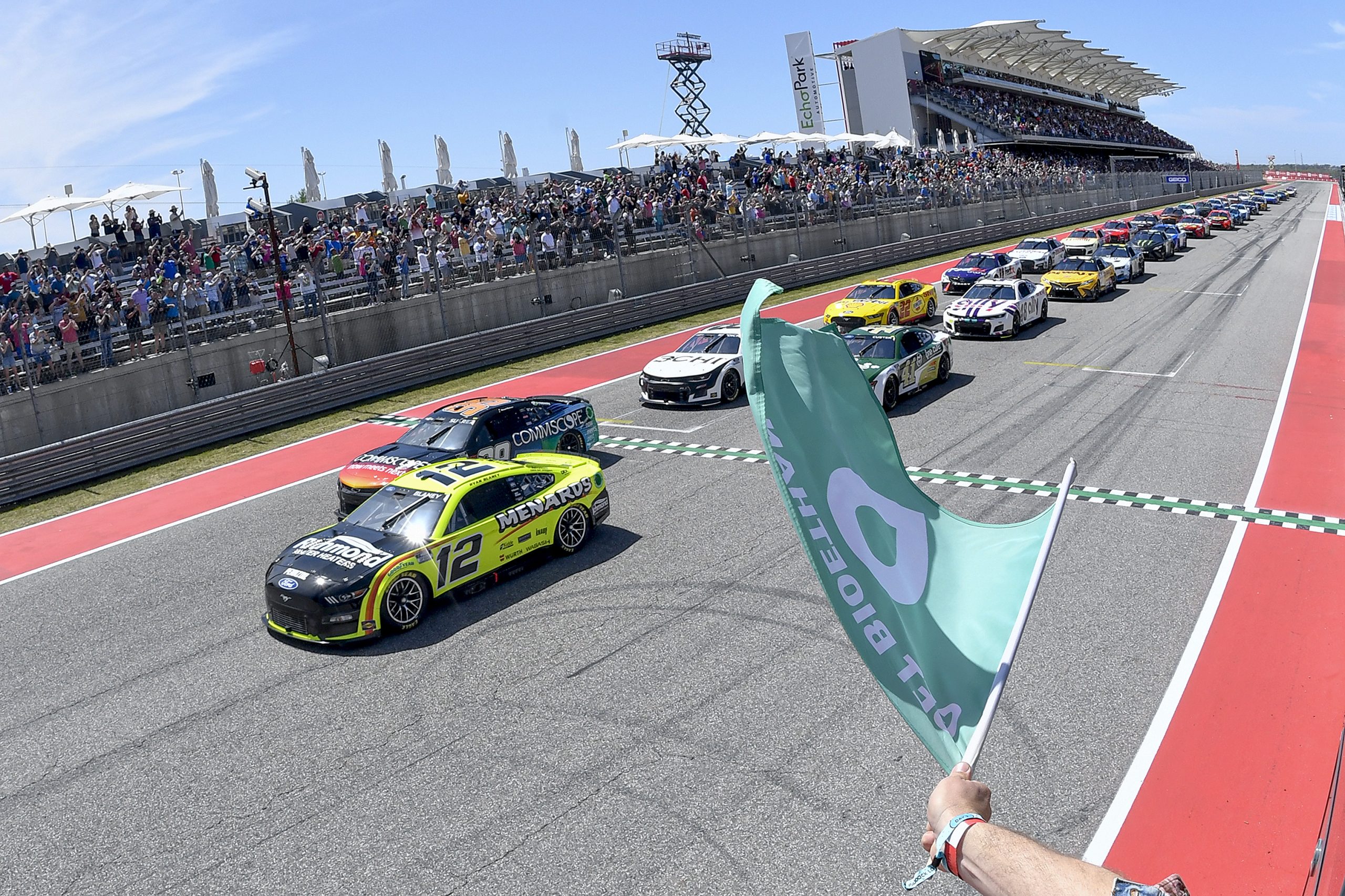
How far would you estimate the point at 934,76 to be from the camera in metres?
81.4

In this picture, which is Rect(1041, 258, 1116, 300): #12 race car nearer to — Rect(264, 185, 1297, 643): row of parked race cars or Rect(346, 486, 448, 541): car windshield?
Rect(264, 185, 1297, 643): row of parked race cars

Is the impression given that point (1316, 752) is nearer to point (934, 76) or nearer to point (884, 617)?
point (884, 617)

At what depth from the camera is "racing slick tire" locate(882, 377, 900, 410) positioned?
18.4 m

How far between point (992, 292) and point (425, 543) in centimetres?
1991

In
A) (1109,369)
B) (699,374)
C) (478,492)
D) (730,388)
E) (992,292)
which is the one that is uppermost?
(992,292)

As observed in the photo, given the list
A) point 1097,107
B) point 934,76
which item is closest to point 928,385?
point 934,76

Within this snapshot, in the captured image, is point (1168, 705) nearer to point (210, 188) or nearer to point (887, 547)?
point (887, 547)

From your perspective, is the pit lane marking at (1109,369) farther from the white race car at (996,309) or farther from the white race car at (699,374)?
the white race car at (699,374)

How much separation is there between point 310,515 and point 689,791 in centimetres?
924

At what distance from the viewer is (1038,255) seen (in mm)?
35125

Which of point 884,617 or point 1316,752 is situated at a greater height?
point 884,617

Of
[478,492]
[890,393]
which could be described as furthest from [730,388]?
[478,492]

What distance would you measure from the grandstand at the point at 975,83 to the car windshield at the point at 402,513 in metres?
75.7

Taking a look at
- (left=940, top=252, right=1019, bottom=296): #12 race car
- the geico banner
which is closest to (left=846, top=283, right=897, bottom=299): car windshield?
(left=940, top=252, right=1019, bottom=296): #12 race car
